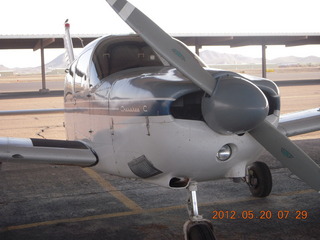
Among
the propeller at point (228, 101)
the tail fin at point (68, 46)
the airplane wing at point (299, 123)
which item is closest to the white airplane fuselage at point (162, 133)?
the propeller at point (228, 101)

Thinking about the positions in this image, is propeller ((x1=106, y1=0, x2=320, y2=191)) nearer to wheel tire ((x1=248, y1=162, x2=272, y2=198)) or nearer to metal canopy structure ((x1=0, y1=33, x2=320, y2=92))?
wheel tire ((x1=248, y1=162, x2=272, y2=198))

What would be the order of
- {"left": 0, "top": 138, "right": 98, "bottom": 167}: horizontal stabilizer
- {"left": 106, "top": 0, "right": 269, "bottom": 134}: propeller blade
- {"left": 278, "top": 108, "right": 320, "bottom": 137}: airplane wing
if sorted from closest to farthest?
{"left": 106, "top": 0, "right": 269, "bottom": 134}: propeller blade < {"left": 0, "top": 138, "right": 98, "bottom": 167}: horizontal stabilizer < {"left": 278, "top": 108, "right": 320, "bottom": 137}: airplane wing

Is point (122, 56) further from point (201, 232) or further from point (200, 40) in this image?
point (200, 40)

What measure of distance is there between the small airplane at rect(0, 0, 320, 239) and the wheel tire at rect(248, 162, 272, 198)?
88.2 inches

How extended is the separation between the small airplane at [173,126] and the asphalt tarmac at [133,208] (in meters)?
0.80

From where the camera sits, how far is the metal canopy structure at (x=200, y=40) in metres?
31.3

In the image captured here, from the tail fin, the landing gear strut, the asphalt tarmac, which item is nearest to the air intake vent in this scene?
the landing gear strut

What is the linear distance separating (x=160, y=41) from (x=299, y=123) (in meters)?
2.97

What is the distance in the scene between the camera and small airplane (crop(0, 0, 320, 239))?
356 centimetres

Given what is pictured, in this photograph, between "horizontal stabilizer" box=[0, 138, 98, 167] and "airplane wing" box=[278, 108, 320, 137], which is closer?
"horizontal stabilizer" box=[0, 138, 98, 167]

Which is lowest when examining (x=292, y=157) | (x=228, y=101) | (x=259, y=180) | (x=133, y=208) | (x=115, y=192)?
(x=115, y=192)

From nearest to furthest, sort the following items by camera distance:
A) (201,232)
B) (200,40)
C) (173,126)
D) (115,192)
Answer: (173,126) < (201,232) < (115,192) < (200,40)

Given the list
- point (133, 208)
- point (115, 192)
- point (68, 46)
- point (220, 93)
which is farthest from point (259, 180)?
point (68, 46)

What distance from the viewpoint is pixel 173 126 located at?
3.72 m
